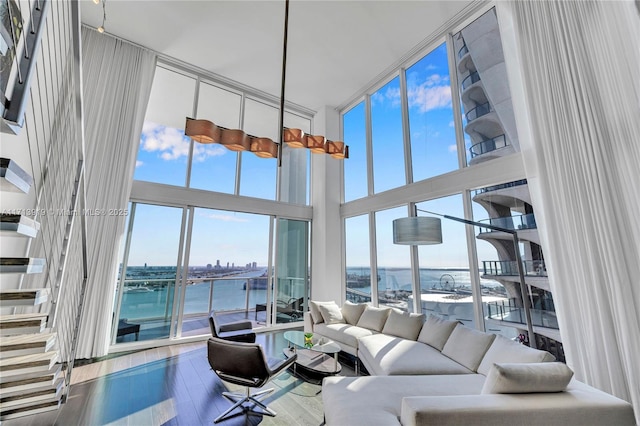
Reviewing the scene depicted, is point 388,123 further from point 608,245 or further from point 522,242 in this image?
point 608,245

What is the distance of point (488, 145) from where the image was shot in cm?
412

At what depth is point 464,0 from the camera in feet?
14.3

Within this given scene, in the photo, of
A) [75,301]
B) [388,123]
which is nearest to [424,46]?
[388,123]

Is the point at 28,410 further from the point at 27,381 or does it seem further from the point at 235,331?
the point at 235,331

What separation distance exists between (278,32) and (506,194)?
456cm

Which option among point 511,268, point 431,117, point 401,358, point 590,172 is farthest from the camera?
point 431,117

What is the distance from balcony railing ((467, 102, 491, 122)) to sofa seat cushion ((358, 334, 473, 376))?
11.4ft

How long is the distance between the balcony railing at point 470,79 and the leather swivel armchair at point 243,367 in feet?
15.8

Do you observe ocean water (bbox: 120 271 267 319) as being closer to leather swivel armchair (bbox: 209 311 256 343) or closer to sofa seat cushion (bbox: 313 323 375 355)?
leather swivel armchair (bbox: 209 311 256 343)

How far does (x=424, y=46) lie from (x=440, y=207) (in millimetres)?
3096

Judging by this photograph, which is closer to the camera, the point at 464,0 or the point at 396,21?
the point at 464,0

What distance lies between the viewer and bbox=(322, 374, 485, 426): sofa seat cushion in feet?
6.13

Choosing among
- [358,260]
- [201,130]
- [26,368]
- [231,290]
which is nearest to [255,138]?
[201,130]

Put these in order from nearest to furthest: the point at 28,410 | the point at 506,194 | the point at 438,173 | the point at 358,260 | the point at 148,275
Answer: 1. the point at 28,410
2. the point at 506,194
3. the point at 438,173
4. the point at 148,275
5. the point at 358,260
